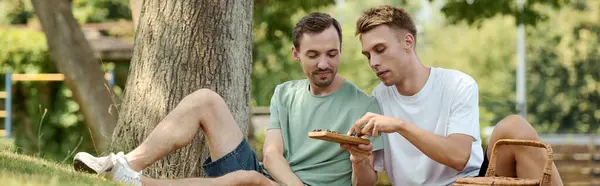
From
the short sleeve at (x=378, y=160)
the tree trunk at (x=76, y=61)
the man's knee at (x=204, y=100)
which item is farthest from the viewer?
the tree trunk at (x=76, y=61)

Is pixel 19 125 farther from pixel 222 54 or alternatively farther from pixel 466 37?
pixel 466 37

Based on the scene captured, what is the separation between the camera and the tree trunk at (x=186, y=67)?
5.42 m

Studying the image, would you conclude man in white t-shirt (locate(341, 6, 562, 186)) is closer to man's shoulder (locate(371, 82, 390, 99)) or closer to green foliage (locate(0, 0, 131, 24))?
man's shoulder (locate(371, 82, 390, 99))

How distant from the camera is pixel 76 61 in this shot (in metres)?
9.93

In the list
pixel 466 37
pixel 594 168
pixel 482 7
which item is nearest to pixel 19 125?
pixel 482 7

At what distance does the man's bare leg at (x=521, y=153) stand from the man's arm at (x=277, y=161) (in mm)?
1003

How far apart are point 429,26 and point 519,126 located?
4794 centimetres

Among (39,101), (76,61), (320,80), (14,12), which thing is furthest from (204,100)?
(14,12)

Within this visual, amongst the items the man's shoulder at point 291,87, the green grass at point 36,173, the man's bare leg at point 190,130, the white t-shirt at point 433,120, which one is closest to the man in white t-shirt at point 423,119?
the white t-shirt at point 433,120

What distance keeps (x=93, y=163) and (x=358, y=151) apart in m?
1.24

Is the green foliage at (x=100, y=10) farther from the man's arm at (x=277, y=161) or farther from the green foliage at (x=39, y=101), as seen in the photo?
the man's arm at (x=277, y=161)

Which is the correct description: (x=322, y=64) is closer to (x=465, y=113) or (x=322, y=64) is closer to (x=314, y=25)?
(x=314, y=25)

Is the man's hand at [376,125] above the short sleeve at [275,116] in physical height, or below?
above

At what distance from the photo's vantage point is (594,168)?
1385cm
